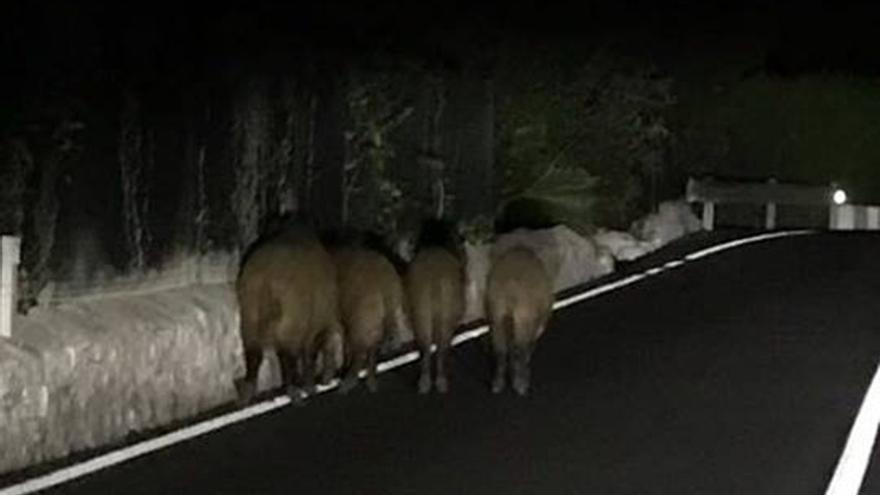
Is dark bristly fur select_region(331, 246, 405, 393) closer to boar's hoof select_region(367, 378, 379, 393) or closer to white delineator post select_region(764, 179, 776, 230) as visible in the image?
boar's hoof select_region(367, 378, 379, 393)

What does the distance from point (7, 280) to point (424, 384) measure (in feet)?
13.1

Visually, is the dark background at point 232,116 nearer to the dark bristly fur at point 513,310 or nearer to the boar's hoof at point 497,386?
the dark bristly fur at point 513,310

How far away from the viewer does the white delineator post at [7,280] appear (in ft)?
44.2

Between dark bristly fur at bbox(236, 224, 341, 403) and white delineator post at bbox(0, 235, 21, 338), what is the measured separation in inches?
97.8

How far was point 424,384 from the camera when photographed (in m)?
16.5

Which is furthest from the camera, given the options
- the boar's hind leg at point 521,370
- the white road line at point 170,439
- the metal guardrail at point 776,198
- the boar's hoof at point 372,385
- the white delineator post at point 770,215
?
the white delineator post at point 770,215

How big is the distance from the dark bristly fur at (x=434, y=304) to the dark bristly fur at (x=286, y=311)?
1011mm

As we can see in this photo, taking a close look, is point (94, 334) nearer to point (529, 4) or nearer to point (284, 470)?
point (284, 470)

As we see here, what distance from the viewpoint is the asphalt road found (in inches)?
491

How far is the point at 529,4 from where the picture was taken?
35375 millimetres

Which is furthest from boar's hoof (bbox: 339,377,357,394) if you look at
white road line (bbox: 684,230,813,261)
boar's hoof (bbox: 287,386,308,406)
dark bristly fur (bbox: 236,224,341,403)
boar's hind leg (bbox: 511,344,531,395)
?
white road line (bbox: 684,230,813,261)

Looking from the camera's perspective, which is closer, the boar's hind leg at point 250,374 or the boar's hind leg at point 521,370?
the boar's hind leg at point 250,374

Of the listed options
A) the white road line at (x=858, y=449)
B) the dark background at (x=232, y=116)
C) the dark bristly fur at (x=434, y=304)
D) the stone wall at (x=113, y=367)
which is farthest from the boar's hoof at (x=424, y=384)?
the white road line at (x=858, y=449)

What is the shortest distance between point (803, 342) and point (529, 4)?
15834mm
